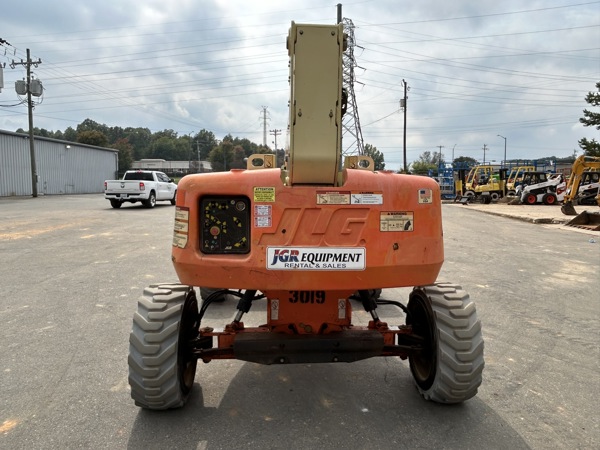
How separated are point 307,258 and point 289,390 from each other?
1.39 metres

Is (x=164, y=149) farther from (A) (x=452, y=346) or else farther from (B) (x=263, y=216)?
(A) (x=452, y=346)

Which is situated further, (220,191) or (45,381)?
(45,381)

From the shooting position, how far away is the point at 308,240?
2.70 metres

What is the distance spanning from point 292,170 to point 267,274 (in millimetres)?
630

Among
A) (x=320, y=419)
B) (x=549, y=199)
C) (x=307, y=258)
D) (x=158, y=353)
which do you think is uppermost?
(x=307, y=258)

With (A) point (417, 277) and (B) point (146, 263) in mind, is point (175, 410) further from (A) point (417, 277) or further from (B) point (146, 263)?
(B) point (146, 263)

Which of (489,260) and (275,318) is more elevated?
(275,318)

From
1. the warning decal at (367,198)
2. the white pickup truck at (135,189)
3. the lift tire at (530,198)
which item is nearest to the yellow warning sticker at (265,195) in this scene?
the warning decal at (367,198)

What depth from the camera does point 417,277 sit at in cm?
284

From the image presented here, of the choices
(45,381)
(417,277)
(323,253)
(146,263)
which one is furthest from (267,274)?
(146,263)

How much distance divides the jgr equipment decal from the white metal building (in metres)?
38.5

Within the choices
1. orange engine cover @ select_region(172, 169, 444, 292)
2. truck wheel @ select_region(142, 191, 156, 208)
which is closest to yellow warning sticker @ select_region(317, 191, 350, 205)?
orange engine cover @ select_region(172, 169, 444, 292)

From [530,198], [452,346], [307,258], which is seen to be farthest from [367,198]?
[530,198]

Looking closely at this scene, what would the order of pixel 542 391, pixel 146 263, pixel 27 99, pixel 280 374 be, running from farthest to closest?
1. pixel 27 99
2. pixel 146 263
3. pixel 280 374
4. pixel 542 391
